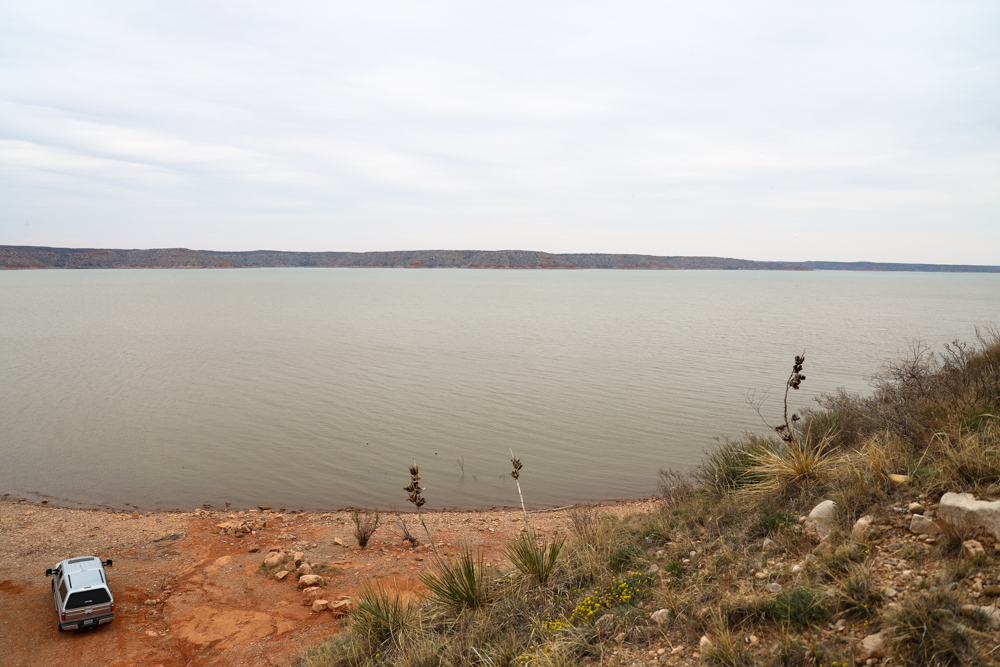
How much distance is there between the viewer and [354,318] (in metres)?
52.8

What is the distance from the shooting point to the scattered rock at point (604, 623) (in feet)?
16.0

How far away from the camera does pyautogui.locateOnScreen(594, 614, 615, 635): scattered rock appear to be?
489 cm

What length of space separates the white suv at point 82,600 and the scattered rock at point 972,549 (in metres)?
10.1

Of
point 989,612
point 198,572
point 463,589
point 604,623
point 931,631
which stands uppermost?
point 989,612

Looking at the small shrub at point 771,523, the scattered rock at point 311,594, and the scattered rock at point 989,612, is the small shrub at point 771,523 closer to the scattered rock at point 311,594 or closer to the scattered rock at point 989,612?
the scattered rock at point 989,612

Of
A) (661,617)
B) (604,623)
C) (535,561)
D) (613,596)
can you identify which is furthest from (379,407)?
(661,617)

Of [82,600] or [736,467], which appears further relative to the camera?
[82,600]

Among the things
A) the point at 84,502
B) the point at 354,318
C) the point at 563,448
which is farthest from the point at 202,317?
the point at 563,448

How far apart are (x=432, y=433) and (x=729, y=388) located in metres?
11.9

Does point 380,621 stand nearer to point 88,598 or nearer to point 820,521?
point 820,521

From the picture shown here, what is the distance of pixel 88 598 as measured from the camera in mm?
8094

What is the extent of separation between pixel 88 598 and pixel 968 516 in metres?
10.4

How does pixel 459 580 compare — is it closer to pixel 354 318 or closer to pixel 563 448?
pixel 563 448

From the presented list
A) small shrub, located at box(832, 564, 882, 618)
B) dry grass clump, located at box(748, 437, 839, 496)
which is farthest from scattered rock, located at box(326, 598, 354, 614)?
small shrub, located at box(832, 564, 882, 618)
